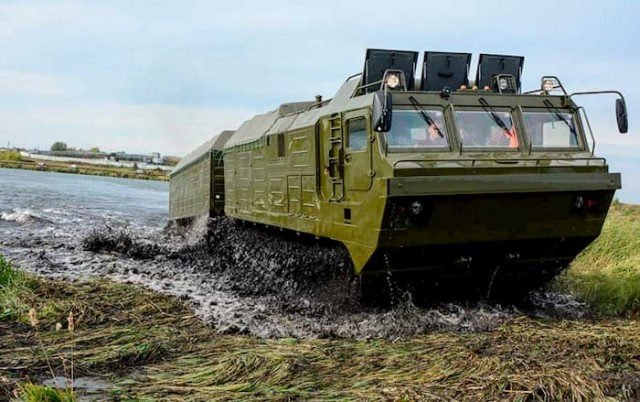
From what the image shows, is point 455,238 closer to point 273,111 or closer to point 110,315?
point 110,315

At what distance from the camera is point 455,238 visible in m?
7.31

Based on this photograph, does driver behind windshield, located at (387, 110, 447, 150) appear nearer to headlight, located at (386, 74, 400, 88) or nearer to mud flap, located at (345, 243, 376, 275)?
headlight, located at (386, 74, 400, 88)

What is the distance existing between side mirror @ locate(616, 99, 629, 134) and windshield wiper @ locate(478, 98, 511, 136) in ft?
3.92

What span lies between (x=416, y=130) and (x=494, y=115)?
39.9 inches

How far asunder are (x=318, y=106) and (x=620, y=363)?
564 cm

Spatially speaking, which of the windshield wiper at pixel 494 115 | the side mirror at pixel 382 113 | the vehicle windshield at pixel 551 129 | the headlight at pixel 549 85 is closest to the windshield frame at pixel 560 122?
the vehicle windshield at pixel 551 129

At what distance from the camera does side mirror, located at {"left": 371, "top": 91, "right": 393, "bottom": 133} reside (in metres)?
6.80

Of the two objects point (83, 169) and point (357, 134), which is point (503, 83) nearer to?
point (357, 134)

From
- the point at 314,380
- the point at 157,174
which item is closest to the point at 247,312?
the point at 314,380

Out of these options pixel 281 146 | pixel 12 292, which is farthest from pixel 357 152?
pixel 12 292

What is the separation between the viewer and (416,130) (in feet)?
24.8

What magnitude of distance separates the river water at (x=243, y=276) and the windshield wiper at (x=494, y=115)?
203 cm

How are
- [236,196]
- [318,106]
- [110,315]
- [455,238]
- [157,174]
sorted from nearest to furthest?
[455,238]
[110,315]
[318,106]
[236,196]
[157,174]

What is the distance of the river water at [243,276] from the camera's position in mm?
7668
